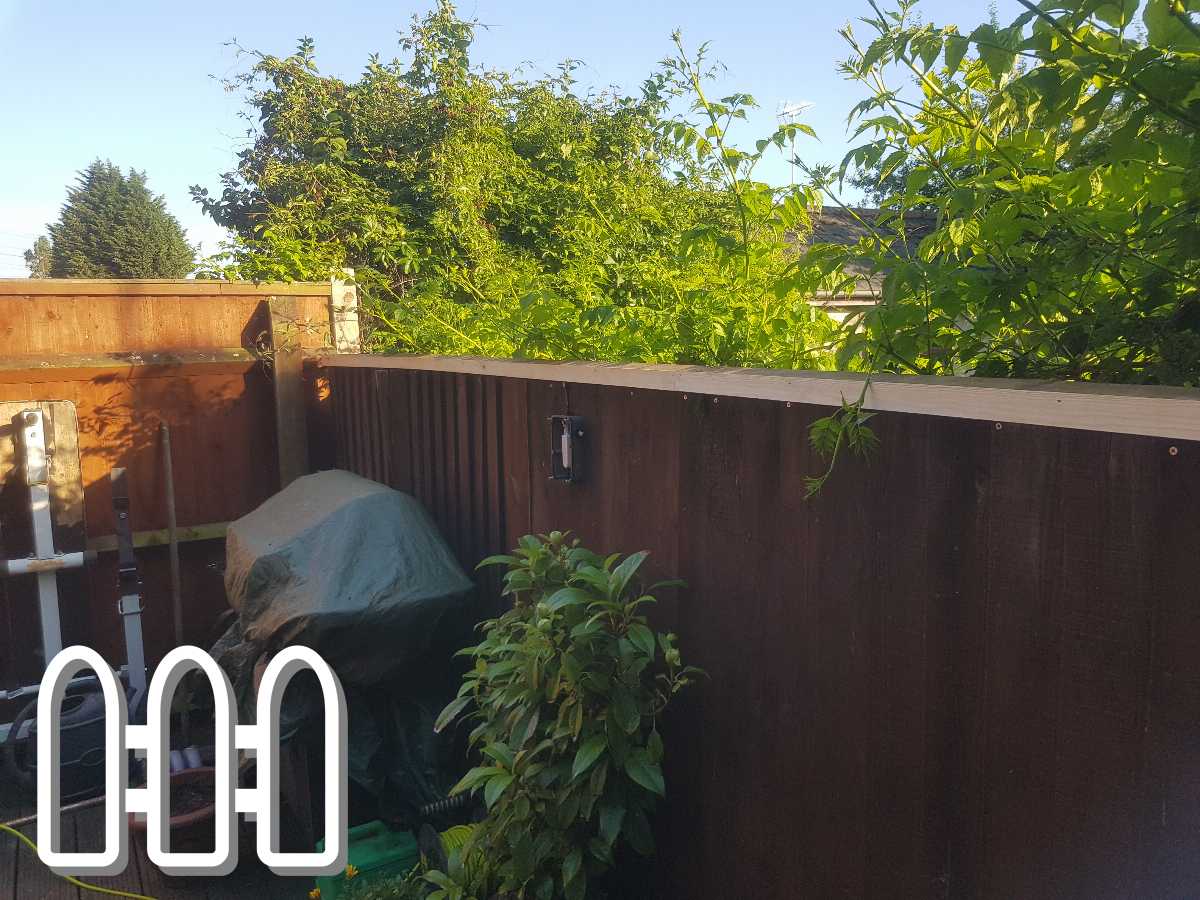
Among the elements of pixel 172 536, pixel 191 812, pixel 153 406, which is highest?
pixel 153 406

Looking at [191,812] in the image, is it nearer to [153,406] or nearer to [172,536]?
[172,536]

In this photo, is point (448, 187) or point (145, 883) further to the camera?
point (448, 187)

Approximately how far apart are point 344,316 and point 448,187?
3.45ft

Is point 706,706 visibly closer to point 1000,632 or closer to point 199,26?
point 1000,632

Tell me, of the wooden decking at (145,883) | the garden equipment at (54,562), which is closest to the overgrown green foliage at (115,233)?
the garden equipment at (54,562)

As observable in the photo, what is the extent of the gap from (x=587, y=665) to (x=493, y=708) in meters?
0.31

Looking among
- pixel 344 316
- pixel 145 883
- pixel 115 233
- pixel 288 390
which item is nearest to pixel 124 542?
pixel 288 390

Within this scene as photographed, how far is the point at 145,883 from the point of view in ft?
10.1

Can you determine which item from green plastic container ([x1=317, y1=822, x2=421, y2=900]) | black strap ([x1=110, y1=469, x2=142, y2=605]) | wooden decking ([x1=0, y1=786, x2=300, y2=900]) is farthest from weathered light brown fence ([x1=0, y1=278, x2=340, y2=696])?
green plastic container ([x1=317, y1=822, x2=421, y2=900])

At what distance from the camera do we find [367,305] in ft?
14.5

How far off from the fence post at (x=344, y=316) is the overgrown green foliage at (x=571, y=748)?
3.05m

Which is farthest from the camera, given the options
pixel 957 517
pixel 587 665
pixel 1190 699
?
pixel 587 665

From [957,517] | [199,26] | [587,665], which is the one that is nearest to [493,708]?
[587,665]

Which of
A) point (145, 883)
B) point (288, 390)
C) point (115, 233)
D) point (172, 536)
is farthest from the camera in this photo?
point (115, 233)
